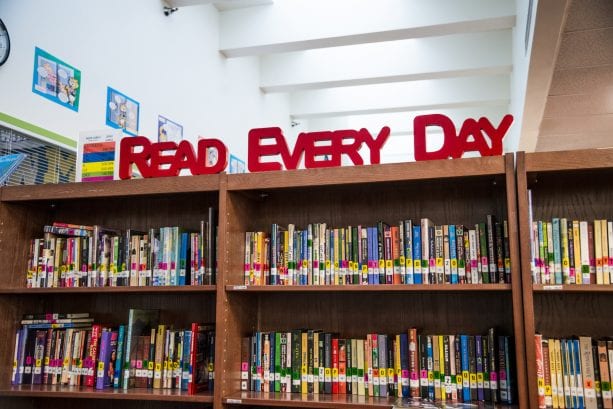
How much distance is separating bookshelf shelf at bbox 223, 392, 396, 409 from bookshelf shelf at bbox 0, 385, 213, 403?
0.13 metres

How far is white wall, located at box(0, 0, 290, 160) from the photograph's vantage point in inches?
106

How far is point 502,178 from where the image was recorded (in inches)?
82.6

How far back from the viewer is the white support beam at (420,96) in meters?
5.71

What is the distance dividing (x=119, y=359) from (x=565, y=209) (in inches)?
77.0

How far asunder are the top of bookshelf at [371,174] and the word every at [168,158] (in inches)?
6.6

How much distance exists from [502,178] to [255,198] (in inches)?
41.7

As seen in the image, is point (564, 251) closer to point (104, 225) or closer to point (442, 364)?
point (442, 364)

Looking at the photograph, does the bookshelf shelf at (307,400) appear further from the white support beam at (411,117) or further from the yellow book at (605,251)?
the white support beam at (411,117)

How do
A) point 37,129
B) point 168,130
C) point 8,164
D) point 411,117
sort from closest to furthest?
point 8,164
point 37,129
point 168,130
point 411,117

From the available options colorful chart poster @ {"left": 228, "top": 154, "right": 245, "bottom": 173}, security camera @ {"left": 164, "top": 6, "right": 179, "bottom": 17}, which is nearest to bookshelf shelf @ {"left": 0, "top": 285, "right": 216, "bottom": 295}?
security camera @ {"left": 164, "top": 6, "right": 179, "bottom": 17}

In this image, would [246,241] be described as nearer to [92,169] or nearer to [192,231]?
[192,231]

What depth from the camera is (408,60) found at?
194 inches

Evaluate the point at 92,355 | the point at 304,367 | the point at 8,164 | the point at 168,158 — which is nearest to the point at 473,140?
the point at 304,367

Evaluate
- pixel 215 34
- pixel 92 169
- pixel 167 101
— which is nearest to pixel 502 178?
pixel 92 169
